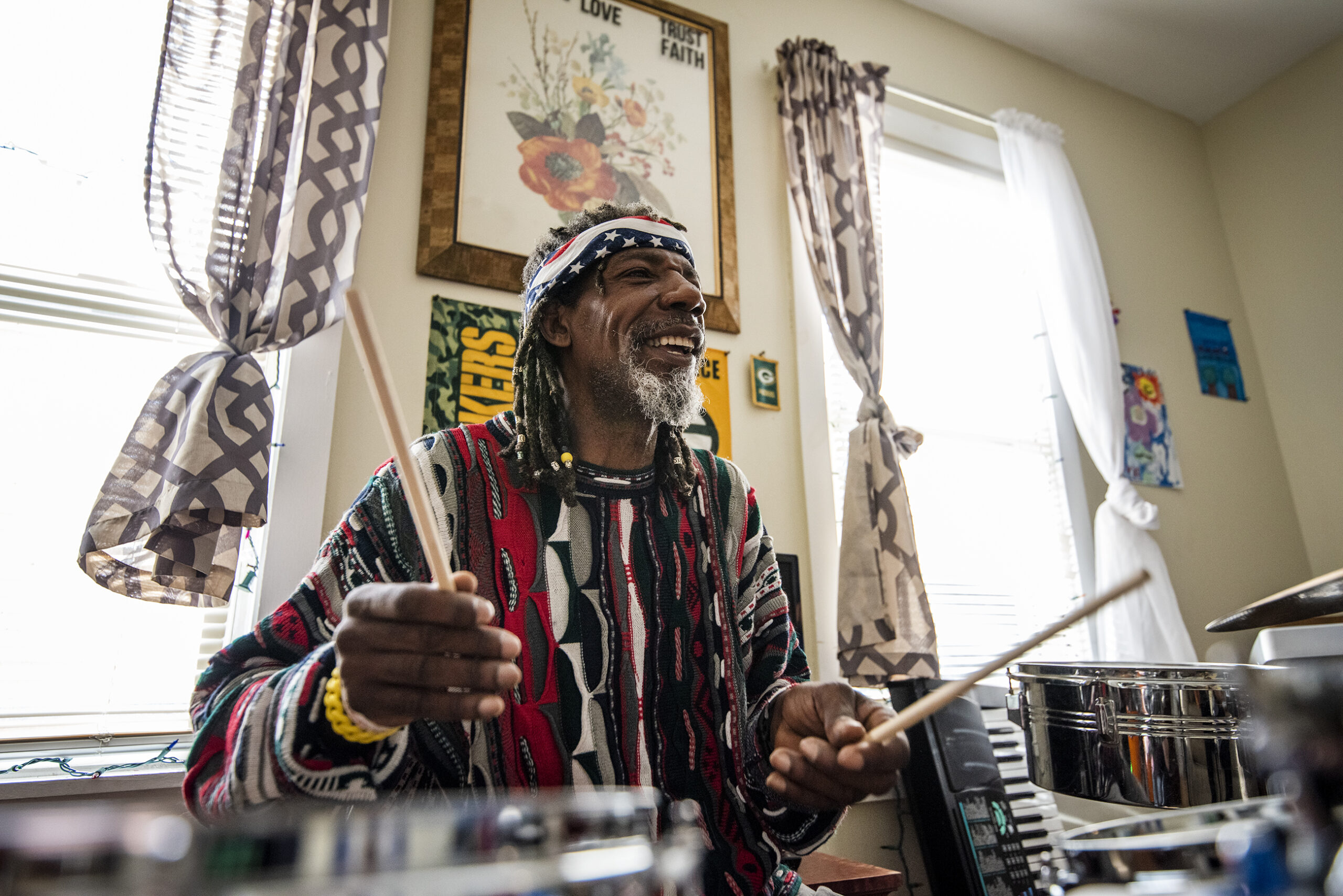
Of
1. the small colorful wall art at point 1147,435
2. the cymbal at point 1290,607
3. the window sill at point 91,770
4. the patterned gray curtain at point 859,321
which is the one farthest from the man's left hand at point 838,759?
the small colorful wall art at point 1147,435

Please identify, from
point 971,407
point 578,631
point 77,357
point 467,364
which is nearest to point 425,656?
point 578,631

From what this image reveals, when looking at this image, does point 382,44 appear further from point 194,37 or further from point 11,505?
point 11,505

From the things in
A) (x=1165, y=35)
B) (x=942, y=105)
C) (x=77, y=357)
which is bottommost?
(x=77, y=357)

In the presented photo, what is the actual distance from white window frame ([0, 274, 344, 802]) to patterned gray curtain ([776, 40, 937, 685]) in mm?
1404

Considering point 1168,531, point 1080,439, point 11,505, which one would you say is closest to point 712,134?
point 1080,439

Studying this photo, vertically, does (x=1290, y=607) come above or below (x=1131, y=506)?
below

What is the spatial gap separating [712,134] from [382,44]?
3.33 feet

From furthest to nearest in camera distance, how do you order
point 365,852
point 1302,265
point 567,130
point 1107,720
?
1. point 1302,265
2. point 567,130
3. point 1107,720
4. point 365,852

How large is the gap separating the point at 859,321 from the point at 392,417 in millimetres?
2157

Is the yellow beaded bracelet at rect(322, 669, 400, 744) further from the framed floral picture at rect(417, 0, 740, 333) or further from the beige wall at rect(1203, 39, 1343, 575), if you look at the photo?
the beige wall at rect(1203, 39, 1343, 575)

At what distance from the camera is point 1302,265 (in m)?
3.58

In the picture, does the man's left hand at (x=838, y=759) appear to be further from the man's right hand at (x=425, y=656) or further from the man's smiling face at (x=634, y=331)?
the man's smiling face at (x=634, y=331)

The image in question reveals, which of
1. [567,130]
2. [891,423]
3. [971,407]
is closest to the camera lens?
[567,130]

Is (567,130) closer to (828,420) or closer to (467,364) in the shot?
(467,364)
